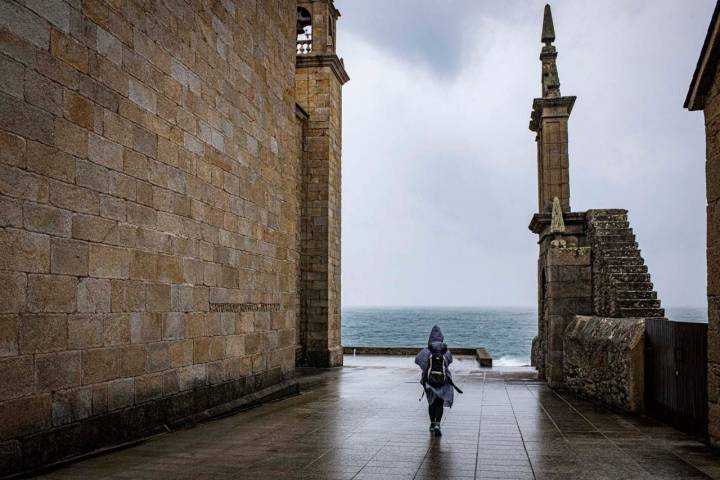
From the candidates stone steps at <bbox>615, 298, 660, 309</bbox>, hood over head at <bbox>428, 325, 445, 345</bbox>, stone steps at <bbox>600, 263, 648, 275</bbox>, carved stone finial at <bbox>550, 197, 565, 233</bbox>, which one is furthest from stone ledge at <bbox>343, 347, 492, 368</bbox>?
hood over head at <bbox>428, 325, 445, 345</bbox>

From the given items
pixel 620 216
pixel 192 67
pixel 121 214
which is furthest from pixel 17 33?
pixel 620 216

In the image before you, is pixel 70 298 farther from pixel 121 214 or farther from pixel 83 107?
pixel 83 107

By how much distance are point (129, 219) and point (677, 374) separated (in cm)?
712

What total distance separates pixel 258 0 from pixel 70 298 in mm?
7299

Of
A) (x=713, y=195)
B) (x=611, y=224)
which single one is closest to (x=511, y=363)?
(x=611, y=224)

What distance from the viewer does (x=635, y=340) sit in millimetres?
10484

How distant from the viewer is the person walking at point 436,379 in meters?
8.94

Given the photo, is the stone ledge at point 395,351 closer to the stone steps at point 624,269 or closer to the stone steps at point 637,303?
the stone steps at point 624,269

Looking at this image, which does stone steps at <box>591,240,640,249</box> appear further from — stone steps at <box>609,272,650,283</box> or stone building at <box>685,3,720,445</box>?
stone building at <box>685,3,720,445</box>

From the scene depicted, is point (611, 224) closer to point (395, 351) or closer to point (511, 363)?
point (395, 351)

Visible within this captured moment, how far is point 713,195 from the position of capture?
788 cm

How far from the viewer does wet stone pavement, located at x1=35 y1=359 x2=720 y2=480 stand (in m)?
6.53

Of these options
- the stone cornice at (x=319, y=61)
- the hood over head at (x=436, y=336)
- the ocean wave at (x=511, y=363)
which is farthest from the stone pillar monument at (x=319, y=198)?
the hood over head at (x=436, y=336)

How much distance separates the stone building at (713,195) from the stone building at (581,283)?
2630 millimetres
